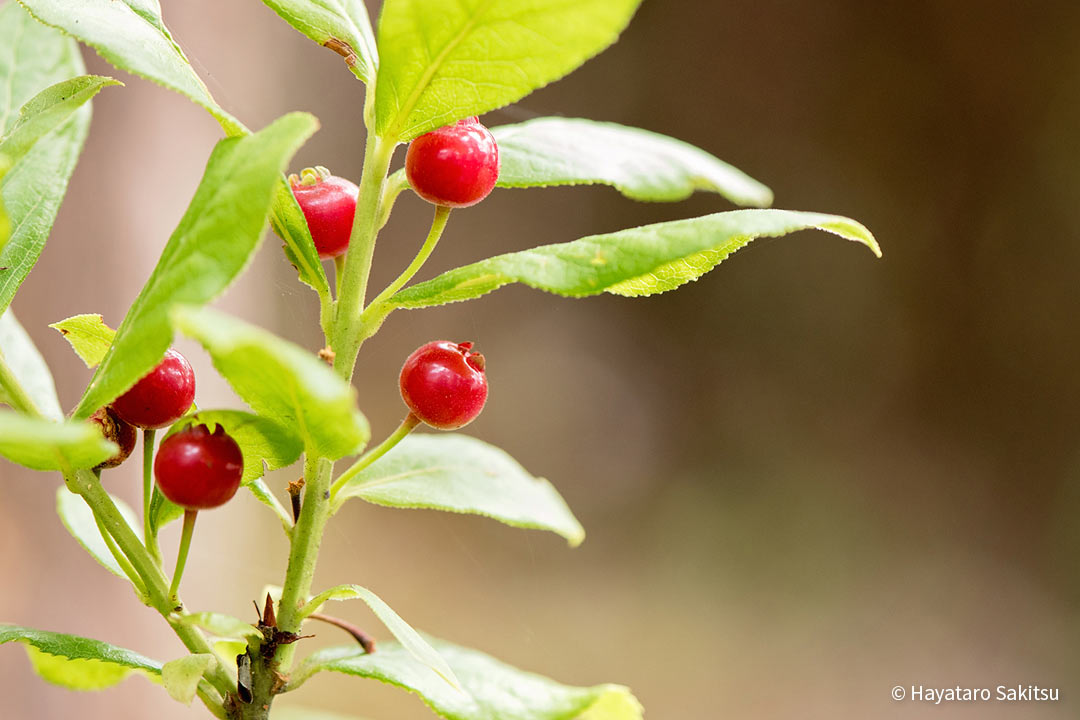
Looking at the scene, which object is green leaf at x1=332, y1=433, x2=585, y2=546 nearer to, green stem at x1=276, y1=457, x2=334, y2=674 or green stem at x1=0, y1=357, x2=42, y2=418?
green stem at x1=276, y1=457, x2=334, y2=674

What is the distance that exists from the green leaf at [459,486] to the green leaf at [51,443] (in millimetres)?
166

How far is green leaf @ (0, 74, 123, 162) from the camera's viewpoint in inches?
16.5

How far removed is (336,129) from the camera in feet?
8.09

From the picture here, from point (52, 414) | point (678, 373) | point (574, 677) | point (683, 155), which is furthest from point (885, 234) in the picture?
point (52, 414)

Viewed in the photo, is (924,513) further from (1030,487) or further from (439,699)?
(439,699)

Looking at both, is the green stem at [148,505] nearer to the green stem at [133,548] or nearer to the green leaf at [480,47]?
the green stem at [133,548]

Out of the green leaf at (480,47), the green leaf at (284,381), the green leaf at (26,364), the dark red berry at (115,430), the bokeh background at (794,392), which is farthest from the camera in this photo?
the bokeh background at (794,392)

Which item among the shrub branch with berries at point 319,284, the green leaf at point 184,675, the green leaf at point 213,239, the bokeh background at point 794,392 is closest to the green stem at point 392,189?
the shrub branch with berries at point 319,284

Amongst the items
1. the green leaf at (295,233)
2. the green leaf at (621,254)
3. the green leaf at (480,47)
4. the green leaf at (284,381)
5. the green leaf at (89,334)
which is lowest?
the green leaf at (284,381)

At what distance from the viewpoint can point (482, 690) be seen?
0.52 meters

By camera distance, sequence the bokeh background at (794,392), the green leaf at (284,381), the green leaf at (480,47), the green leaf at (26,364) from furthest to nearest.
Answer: the bokeh background at (794,392)
the green leaf at (26,364)
the green leaf at (480,47)
the green leaf at (284,381)

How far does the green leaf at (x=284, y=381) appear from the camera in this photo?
11.0 inches

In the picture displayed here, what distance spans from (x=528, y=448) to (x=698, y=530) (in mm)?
597

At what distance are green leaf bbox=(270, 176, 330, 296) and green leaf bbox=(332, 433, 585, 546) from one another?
0.14 metres
